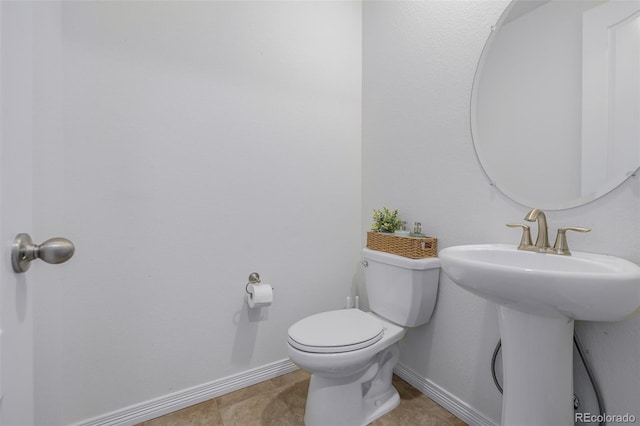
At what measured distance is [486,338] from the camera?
1.26 metres

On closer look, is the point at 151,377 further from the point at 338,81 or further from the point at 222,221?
the point at 338,81

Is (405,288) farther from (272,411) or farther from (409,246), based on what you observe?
(272,411)

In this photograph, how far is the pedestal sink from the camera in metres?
0.71

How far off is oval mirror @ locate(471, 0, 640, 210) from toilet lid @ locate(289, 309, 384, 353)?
807 millimetres

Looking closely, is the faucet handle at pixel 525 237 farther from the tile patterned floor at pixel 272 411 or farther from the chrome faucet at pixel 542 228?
the tile patterned floor at pixel 272 411

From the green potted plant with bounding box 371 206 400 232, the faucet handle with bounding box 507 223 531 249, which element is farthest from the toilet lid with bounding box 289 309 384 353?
the faucet handle with bounding box 507 223 531 249

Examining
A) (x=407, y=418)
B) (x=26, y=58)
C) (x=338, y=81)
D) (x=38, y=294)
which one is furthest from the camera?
(x=338, y=81)

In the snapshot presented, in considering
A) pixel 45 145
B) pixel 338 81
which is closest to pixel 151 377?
pixel 45 145

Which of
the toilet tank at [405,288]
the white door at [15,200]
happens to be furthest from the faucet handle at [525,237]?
the white door at [15,200]

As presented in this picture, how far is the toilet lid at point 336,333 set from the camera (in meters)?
A: 1.17

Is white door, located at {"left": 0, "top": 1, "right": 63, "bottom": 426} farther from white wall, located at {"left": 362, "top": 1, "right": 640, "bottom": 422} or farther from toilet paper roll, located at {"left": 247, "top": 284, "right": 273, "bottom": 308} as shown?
white wall, located at {"left": 362, "top": 1, "right": 640, "bottom": 422}

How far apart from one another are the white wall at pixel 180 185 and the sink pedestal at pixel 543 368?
110cm

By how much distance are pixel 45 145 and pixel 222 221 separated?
2.41ft

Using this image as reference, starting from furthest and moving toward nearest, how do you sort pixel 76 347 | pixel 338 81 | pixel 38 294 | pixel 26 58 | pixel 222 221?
pixel 338 81 → pixel 222 221 → pixel 76 347 → pixel 38 294 → pixel 26 58
